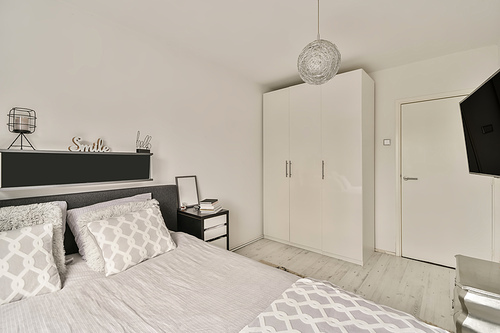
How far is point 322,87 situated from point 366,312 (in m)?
2.71

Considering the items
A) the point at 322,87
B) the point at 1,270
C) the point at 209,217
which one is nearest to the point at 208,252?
the point at 209,217

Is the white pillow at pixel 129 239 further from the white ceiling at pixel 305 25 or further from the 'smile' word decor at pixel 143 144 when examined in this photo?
the white ceiling at pixel 305 25

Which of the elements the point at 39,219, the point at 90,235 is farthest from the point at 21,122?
the point at 90,235

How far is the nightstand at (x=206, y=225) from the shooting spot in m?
2.36

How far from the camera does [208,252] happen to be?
182cm

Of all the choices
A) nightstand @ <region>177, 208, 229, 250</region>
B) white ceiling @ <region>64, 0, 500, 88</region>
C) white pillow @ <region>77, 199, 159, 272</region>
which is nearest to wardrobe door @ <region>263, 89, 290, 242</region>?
white ceiling @ <region>64, 0, 500, 88</region>

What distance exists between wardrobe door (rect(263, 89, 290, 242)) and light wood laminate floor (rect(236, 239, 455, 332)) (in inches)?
17.1

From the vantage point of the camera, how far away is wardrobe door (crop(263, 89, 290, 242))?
352 centimetres

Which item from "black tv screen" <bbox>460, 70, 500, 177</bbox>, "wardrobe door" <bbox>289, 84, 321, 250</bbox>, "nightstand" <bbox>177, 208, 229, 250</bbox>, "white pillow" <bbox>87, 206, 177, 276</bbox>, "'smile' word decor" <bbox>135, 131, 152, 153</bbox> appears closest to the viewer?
"black tv screen" <bbox>460, 70, 500, 177</bbox>

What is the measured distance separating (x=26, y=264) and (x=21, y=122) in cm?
97

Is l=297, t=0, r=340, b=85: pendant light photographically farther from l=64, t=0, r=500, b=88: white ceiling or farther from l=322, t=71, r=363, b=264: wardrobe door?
l=322, t=71, r=363, b=264: wardrobe door

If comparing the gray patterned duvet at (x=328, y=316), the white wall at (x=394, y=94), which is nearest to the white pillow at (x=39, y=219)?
the gray patterned duvet at (x=328, y=316)

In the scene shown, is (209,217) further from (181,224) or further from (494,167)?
(494,167)

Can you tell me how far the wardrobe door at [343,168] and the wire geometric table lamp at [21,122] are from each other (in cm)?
299
